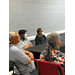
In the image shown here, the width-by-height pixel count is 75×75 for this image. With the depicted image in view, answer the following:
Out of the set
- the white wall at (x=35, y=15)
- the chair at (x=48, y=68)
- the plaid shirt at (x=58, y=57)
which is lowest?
the chair at (x=48, y=68)

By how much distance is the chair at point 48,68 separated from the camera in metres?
1.46

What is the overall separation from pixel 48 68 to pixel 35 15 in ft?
12.4

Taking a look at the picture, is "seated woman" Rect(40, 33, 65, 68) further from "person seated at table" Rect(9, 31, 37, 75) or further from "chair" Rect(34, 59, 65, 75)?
"person seated at table" Rect(9, 31, 37, 75)

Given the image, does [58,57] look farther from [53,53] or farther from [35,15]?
[35,15]

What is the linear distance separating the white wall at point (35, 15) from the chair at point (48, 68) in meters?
2.84

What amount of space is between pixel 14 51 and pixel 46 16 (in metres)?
3.88

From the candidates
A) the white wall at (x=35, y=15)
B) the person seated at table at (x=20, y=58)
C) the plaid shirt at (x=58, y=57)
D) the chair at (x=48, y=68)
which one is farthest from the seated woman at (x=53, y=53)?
the white wall at (x=35, y=15)

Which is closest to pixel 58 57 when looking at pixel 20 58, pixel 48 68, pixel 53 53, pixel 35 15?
pixel 53 53

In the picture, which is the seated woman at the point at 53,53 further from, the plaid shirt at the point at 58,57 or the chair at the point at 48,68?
the chair at the point at 48,68

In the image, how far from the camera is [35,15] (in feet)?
16.7

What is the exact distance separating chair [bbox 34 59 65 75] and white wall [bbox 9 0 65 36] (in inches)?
112

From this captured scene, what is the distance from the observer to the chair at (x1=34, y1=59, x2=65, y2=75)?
146 centimetres
